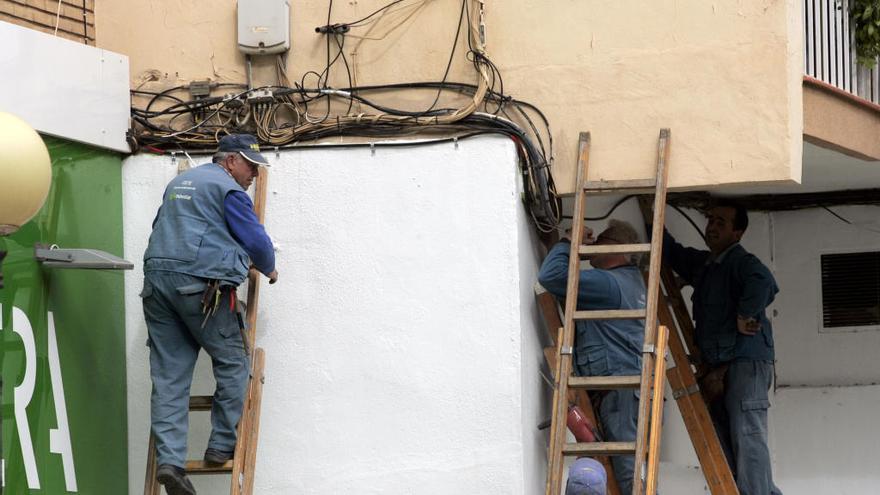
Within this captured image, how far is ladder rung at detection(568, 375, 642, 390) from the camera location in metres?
8.00

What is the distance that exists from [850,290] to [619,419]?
265 cm

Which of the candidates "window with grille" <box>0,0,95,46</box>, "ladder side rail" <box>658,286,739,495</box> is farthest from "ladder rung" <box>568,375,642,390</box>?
"window with grille" <box>0,0,95,46</box>

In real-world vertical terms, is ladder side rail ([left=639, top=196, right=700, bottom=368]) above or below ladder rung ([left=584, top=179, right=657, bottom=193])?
below

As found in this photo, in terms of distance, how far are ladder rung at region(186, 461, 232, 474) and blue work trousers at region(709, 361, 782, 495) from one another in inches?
130

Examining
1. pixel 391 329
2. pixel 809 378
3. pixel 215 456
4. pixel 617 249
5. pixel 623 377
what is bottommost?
pixel 215 456

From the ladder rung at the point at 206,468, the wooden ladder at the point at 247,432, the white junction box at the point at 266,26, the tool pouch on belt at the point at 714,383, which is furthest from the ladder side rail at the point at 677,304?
the ladder rung at the point at 206,468

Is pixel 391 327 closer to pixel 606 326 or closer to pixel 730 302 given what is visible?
pixel 606 326

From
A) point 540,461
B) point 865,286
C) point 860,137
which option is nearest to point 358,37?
point 540,461

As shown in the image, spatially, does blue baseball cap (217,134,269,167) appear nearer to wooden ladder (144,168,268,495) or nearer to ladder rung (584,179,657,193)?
wooden ladder (144,168,268,495)

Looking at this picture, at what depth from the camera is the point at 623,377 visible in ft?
26.5

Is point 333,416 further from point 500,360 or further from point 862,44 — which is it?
point 862,44

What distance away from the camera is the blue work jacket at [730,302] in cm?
930

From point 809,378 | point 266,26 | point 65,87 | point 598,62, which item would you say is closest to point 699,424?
point 809,378

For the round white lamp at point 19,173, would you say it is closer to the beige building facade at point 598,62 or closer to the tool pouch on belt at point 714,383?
the beige building facade at point 598,62
